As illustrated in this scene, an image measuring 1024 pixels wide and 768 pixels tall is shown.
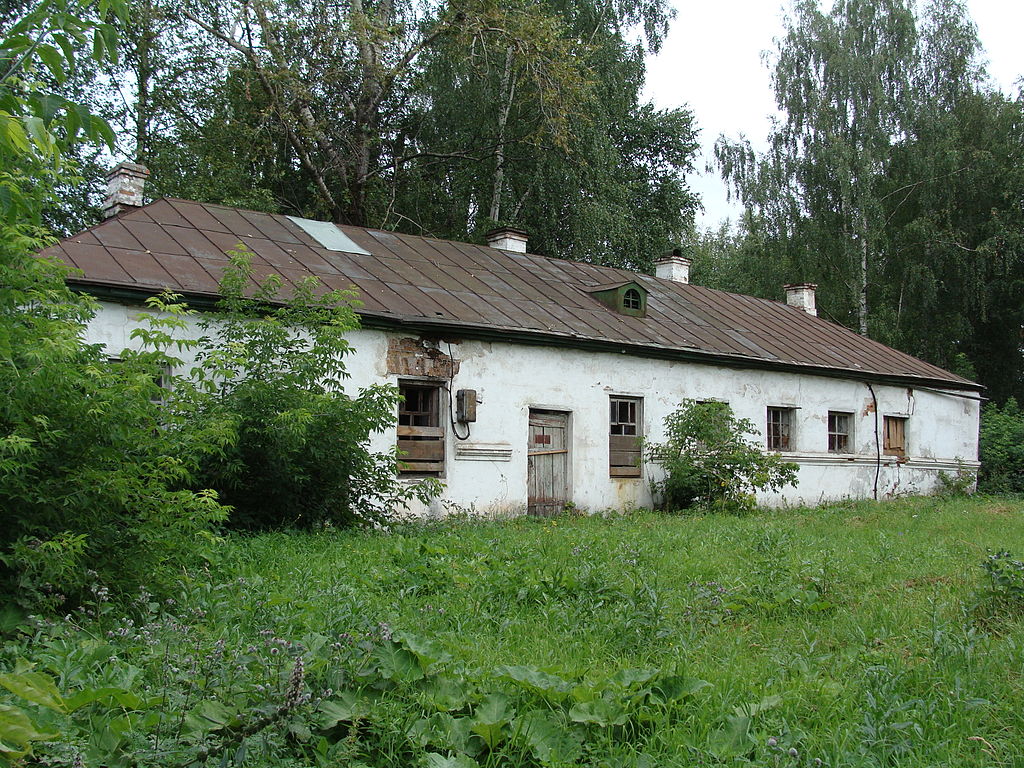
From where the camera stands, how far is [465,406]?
12.6m

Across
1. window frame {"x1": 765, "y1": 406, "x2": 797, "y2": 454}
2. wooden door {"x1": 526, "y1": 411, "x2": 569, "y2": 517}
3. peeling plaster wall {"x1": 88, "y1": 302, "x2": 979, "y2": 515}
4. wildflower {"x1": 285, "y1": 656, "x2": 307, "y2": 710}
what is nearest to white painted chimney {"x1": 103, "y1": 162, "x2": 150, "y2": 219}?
peeling plaster wall {"x1": 88, "y1": 302, "x2": 979, "y2": 515}

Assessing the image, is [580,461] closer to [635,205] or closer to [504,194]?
[504,194]

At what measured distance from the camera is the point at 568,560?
7.52 m

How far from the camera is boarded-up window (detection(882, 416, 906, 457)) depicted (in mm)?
19125

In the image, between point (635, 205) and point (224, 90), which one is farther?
point (635, 205)

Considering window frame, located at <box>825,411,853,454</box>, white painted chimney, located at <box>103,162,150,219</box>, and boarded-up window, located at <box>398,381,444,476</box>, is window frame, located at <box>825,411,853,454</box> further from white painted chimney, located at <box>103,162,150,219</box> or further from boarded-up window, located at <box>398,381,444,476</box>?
white painted chimney, located at <box>103,162,150,219</box>

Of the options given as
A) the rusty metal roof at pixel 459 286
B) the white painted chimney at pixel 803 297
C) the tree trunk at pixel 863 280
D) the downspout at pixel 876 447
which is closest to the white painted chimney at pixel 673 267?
the rusty metal roof at pixel 459 286

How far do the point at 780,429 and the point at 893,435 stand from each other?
12.4 ft

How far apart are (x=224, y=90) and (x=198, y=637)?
22231mm

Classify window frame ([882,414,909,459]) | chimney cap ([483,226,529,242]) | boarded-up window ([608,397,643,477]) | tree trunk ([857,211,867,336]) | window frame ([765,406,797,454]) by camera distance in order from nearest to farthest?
boarded-up window ([608,397,643,477])
window frame ([765,406,797,454])
chimney cap ([483,226,529,242])
window frame ([882,414,909,459])
tree trunk ([857,211,867,336])

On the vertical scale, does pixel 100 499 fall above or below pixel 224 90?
below

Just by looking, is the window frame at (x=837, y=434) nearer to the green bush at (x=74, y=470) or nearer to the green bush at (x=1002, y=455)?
the green bush at (x=1002, y=455)

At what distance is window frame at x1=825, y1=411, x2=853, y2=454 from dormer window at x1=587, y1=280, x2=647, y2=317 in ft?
15.8

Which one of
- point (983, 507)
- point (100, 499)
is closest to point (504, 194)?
point (983, 507)
